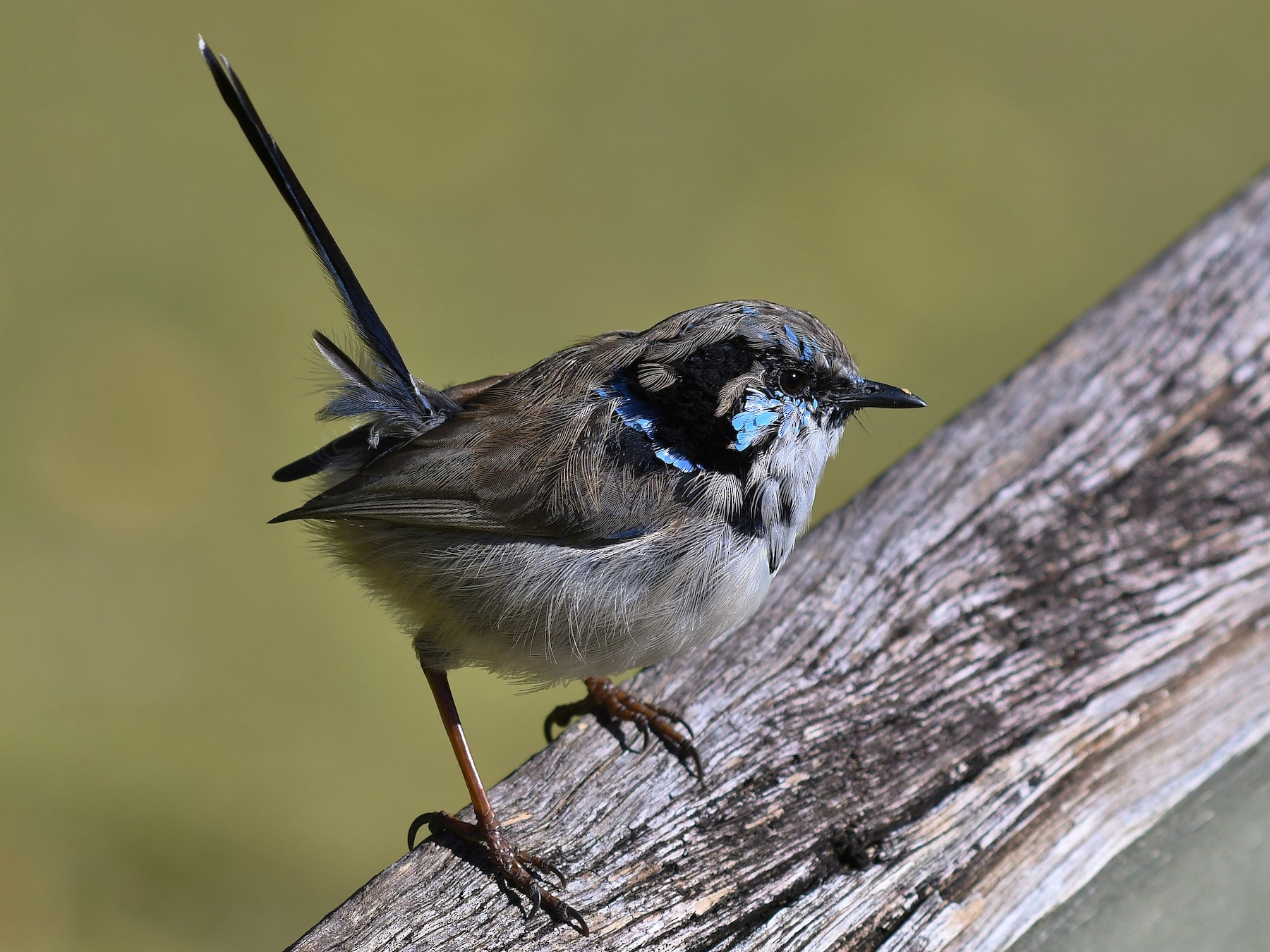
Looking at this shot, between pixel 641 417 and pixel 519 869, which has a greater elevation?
pixel 641 417

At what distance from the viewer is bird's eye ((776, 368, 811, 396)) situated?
2.71m

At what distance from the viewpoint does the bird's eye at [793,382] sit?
2709 millimetres

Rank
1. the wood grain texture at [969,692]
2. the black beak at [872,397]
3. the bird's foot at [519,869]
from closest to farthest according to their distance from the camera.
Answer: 1. the bird's foot at [519,869]
2. the wood grain texture at [969,692]
3. the black beak at [872,397]

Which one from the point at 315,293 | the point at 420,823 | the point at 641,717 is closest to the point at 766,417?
the point at 641,717

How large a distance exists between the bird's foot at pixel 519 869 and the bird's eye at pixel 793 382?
4.11 feet

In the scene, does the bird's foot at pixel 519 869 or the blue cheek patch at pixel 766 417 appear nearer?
the bird's foot at pixel 519 869

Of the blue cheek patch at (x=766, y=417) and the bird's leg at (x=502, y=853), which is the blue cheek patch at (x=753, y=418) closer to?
the blue cheek patch at (x=766, y=417)

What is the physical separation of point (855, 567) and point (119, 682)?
13.8 ft

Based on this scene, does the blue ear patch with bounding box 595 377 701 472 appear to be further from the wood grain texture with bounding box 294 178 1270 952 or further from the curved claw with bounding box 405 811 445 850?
the curved claw with bounding box 405 811 445 850

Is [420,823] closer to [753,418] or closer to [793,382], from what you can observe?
[753,418]

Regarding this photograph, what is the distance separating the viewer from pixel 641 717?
2.95m

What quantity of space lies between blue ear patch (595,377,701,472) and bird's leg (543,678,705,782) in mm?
672

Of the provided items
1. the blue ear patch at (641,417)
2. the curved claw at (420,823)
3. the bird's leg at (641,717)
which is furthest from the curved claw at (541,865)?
the blue ear patch at (641,417)

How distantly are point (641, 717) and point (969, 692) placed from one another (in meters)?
0.87
